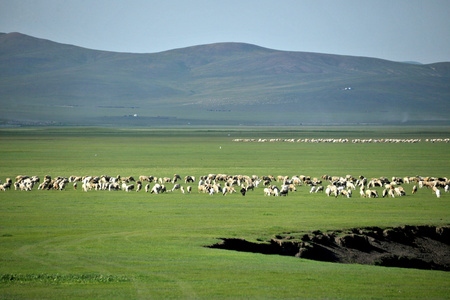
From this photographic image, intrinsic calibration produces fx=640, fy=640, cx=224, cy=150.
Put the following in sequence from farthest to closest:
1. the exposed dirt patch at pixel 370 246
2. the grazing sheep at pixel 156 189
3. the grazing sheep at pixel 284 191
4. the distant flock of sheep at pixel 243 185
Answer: the grazing sheep at pixel 156 189 < the distant flock of sheep at pixel 243 185 < the grazing sheep at pixel 284 191 < the exposed dirt patch at pixel 370 246

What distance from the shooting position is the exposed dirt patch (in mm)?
17891

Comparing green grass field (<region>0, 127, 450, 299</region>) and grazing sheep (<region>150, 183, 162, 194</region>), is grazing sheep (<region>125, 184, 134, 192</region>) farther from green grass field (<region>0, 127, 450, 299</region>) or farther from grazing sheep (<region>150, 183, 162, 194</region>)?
grazing sheep (<region>150, 183, 162, 194</region>)

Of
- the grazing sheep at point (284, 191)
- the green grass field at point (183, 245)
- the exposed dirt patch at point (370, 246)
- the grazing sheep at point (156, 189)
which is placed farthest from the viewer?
the grazing sheep at point (156, 189)

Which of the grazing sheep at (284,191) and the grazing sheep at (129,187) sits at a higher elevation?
the grazing sheep at (284,191)

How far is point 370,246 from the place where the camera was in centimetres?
1916

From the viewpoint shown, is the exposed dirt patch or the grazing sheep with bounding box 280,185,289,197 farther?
the grazing sheep with bounding box 280,185,289,197

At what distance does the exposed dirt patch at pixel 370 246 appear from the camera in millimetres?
17891

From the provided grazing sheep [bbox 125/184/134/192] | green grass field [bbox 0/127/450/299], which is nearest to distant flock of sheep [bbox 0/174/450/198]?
grazing sheep [bbox 125/184/134/192]

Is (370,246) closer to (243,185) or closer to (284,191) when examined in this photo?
(284,191)

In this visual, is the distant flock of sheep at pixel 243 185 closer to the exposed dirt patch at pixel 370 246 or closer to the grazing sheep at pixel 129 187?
the grazing sheep at pixel 129 187

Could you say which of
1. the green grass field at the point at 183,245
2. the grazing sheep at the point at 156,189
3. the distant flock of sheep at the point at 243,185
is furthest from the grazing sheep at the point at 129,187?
the grazing sheep at the point at 156,189

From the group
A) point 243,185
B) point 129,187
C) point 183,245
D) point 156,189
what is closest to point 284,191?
point 243,185

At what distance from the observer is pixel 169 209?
80.6ft

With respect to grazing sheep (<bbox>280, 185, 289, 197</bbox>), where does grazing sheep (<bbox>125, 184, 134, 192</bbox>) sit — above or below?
below
